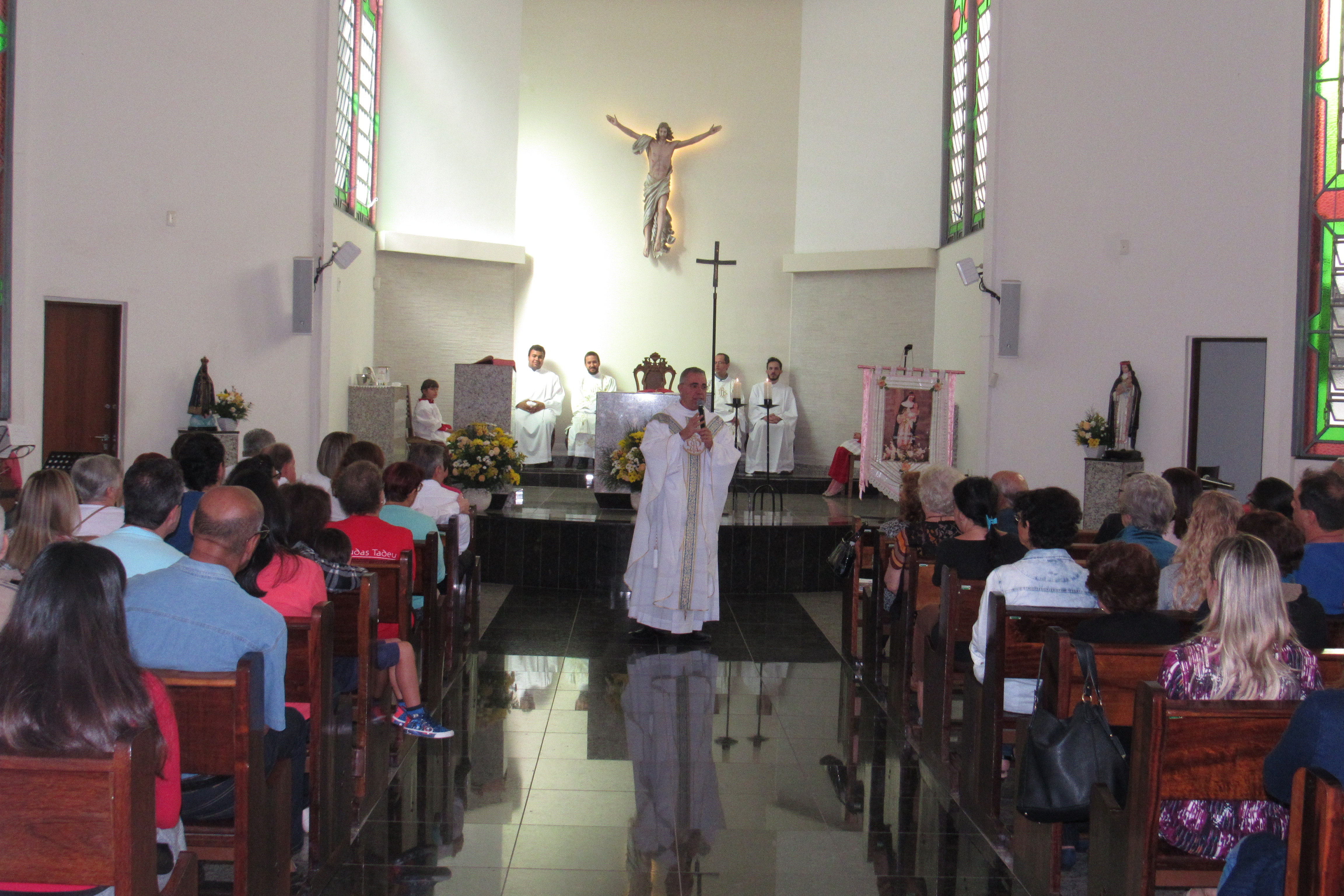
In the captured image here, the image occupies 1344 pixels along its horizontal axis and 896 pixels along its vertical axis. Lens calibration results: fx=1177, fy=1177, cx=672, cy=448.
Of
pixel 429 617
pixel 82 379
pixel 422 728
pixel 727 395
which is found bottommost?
pixel 422 728

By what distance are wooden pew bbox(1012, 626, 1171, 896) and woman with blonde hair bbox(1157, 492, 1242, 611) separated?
0.71 m

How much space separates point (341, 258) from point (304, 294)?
18.4 inches

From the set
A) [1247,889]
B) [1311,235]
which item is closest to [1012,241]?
[1311,235]

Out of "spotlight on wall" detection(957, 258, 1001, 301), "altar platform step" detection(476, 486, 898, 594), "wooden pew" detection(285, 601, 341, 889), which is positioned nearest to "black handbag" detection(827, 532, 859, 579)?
"altar platform step" detection(476, 486, 898, 594)

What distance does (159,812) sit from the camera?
227 cm

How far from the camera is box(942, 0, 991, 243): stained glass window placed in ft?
39.3

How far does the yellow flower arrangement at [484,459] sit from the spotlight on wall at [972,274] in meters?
4.26

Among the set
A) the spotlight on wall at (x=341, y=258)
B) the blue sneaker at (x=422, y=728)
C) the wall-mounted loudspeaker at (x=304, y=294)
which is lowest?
the blue sneaker at (x=422, y=728)

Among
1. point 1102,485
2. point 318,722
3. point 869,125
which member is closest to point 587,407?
point 869,125

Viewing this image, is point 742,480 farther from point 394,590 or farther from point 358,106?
point 394,590

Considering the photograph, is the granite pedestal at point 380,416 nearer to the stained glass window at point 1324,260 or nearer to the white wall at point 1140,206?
the white wall at point 1140,206

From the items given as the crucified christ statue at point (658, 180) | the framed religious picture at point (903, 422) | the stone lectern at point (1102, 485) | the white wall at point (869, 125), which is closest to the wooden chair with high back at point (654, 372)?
the crucified christ statue at point (658, 180)

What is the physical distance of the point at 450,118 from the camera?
13.6 m

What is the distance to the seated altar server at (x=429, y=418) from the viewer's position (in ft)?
40.8
